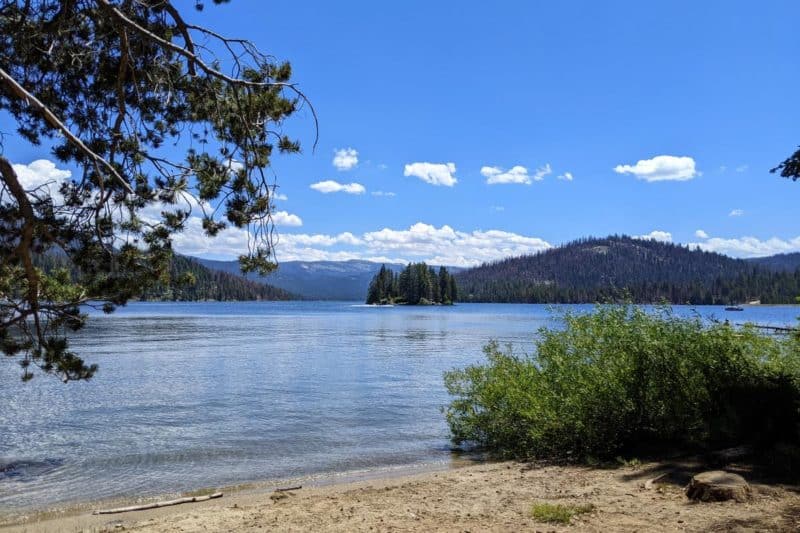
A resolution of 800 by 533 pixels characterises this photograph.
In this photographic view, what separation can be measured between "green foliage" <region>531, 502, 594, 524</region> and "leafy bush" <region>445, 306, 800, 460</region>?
12.3 feet

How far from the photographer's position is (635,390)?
11992 mm

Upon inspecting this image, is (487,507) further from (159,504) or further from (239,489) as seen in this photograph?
(159,504)

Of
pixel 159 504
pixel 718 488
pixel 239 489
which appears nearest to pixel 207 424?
pixel 239 489

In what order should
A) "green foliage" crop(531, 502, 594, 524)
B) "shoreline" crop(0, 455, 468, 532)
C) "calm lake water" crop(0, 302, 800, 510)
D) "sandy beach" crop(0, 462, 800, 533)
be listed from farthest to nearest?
"calm lake water" crop(0, 302, 800, 510)
"shoreline" crop(0, 455, 468, 532)
"green foliage" crop(531, 502, 594, 524)
"sandy beach" crop(0, 462, 800, 533)

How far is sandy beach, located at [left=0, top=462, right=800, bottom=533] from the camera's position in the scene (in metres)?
7.49

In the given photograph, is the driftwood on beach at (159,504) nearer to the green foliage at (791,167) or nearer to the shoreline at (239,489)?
the shoreline at (239,489)

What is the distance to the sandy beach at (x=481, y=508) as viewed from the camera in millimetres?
7488

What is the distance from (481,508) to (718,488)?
3.44 metres

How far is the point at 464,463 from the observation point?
47.9 feet

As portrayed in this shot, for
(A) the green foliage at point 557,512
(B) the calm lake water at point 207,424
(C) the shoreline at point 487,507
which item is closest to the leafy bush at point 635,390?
(C) the shoreline at point 487,507

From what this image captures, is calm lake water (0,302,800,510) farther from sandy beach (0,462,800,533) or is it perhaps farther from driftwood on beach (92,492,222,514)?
sandy beach (0,462,800,533)

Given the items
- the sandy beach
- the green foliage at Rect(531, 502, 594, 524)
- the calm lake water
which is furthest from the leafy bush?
the green foliage at Rect(531, 502, 594, 524)

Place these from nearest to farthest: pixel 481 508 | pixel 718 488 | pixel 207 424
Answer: pixel 718 488 → pixel 481 508 → pixel 207 424

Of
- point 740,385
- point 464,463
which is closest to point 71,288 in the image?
point 464,463
